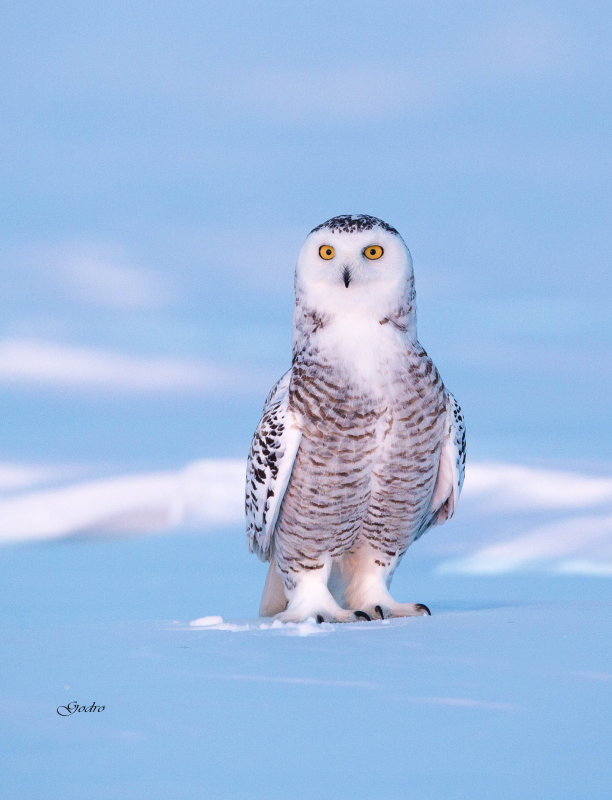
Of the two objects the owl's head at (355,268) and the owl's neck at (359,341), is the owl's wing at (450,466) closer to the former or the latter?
the owl's neck at (359,341)

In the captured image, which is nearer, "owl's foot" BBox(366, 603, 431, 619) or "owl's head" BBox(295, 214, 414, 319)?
"owl's head" BBox(295, 214, 414, 319)

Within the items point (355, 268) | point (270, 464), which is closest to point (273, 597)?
point (270, 464)

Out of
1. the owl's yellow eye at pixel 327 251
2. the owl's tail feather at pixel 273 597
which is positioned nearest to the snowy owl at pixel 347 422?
the owl's yellow eye at pixel 327 251

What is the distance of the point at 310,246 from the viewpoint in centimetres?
531

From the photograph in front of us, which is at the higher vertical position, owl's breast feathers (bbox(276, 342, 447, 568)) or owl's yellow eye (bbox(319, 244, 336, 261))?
owl's yellow eye (bbox(319, 244, 336, 261))

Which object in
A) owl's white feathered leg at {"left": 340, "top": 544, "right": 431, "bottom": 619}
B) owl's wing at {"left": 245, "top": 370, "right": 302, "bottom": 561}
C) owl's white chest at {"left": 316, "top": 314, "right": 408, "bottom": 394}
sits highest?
owl's white chest at {"left": 316, "top": 314, "right": 408, "bottom": 394}

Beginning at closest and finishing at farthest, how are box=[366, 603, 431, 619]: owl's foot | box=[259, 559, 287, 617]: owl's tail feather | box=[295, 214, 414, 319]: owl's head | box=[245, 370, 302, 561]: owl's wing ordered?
box=[295, 214, 414, 319]: owl's head → box=[245, 370, 302, 561]: owl's wing → box=[366, 603, 431, 619]: owl's foot → box=[259, 559, 287, 617]: owl's tail feather

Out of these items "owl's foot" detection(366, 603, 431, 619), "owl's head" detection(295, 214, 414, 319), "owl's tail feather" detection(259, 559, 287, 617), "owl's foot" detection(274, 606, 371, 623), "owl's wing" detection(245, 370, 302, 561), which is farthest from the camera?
"owl's tail feather" detection(259, 559, 287, 617)

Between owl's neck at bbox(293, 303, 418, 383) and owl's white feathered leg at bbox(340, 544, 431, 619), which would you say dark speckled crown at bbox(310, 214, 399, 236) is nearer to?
owl's neck at bbox(293, 303, 418, 383)

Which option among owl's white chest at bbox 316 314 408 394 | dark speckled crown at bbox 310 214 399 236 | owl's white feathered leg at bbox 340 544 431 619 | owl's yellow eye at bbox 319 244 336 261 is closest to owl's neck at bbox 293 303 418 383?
owl's white chest at bbox 316 314 408 394

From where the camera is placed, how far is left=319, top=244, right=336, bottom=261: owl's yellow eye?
5.24m

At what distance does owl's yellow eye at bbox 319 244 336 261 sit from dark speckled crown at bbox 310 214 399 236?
0.08 metres

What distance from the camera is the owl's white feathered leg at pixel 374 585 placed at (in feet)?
18.4

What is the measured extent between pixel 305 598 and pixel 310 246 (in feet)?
5.33
